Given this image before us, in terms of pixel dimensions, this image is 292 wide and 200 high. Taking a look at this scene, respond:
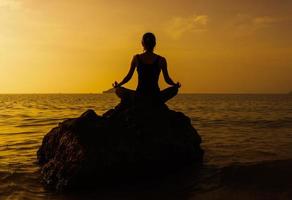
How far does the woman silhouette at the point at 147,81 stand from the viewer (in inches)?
362

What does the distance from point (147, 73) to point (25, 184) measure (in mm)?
3889

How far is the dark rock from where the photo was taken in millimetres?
7336

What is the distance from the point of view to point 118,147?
768 centimetres

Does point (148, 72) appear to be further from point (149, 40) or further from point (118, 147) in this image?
point (118, 147)

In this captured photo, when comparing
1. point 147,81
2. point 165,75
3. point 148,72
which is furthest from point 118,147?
point 165,75

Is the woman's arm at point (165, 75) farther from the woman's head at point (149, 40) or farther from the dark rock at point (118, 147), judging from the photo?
the dark rock at point (118, 147)

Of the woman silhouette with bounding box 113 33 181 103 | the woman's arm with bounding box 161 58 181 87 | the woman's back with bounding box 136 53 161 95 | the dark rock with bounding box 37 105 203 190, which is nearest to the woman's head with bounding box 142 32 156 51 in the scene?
the woman silhouette with bounding box 113 33 181 103

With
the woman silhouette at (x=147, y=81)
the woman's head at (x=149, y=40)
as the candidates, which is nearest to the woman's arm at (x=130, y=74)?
the woman silhouette at (x=147, y=81)

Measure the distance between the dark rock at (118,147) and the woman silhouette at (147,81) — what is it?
13.1 inches

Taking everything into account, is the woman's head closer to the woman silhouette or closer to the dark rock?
the woman silhouette

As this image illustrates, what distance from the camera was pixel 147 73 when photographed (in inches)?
363

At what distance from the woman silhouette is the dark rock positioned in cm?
33

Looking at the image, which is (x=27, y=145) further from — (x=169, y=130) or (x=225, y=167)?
(x=225, y=167)

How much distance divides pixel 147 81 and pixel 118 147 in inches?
89.0
